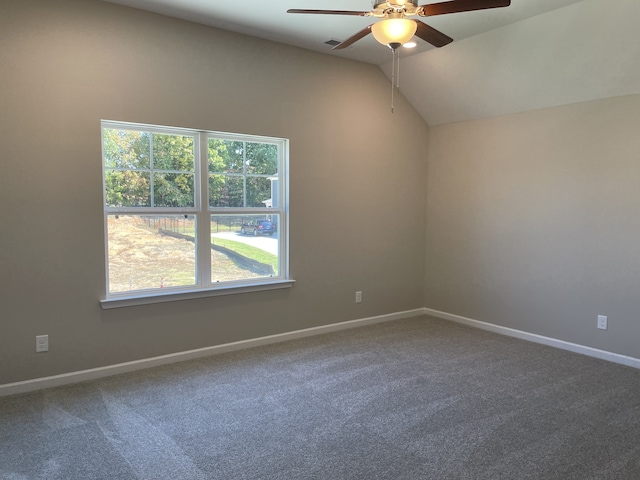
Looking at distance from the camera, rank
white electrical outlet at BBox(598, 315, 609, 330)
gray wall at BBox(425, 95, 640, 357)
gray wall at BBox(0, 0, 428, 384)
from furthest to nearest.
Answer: white electrical outlet at BBox(598, 315, 609, 330), gray wall at BBox(425, 95, 640, 357), gray wall at BBox(0, 0, 428, 384)

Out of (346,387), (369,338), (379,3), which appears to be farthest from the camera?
(369,338)

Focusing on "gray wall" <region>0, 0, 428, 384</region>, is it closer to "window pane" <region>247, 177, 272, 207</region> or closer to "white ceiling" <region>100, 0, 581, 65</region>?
"white ceiling" <region>100, 0, 581, 65</region>

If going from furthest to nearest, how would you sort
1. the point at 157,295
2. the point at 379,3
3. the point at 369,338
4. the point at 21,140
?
the point at 369,338 < the point at 157,295 < the point at 21,140 < the point at 379,3

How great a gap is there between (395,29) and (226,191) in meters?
2.27

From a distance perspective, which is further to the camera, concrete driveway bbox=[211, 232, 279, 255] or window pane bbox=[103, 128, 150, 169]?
concrete driveway bbox=[211, 232, 279, 255]

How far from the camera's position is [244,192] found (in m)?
4.14

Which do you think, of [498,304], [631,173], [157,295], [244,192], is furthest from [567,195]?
[157,295]

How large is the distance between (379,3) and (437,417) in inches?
96.0

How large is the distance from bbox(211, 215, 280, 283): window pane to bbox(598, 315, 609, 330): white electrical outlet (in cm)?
298

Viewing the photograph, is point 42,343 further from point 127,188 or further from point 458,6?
point 458,6

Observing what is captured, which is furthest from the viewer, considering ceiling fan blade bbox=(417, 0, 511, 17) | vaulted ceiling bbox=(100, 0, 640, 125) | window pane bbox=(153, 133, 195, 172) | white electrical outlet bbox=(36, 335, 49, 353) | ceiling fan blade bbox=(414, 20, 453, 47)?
window pane bbox=(153, 133, 195, 172)

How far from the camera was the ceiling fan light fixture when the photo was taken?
221 centimetres

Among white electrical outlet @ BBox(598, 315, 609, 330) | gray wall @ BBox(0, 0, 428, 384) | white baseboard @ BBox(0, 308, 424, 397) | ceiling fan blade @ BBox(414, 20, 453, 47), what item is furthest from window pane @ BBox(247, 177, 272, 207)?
white electrical outlet @ BBox(598, 315, 609, 330)

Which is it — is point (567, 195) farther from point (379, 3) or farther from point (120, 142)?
point (120, 142)
